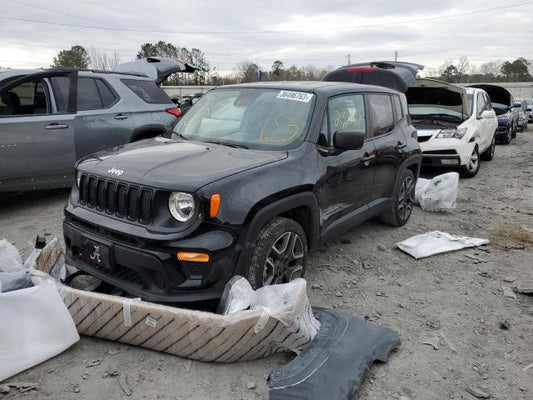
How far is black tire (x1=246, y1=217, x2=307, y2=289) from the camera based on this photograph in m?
3.08

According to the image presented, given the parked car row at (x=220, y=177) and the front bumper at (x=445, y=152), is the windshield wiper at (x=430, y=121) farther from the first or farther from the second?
the parked car row at (x=220, y=177)

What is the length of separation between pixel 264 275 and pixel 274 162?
81 cm

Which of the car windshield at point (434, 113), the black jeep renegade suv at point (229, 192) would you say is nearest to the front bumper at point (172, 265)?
the black jeep renegade suv at point (229, 192)

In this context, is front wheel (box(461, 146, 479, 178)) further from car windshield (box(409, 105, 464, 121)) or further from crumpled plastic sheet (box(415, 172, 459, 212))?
crumpled plastic sheet (box(415, 172, 459, 212))

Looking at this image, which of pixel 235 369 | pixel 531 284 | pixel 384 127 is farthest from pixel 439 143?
pixel 235 369

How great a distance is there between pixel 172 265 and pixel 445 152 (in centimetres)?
695

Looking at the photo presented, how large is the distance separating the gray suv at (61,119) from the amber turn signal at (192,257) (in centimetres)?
272

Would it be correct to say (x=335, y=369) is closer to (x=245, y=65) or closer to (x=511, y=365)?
(x=511, y=365)

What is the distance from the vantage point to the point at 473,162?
9.03m

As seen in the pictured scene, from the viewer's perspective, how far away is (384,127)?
4887 millimetres

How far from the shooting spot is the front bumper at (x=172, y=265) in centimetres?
274

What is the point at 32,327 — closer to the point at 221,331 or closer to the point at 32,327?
the point at 32,327

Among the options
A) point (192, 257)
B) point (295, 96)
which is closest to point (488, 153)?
point (295, 96)

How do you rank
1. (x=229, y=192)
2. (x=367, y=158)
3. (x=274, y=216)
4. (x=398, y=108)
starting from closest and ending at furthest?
1. (x=229, y=192)
2. (x=274, y=216)
3. (x=367, y=158)
4. (x=398, y=108)
